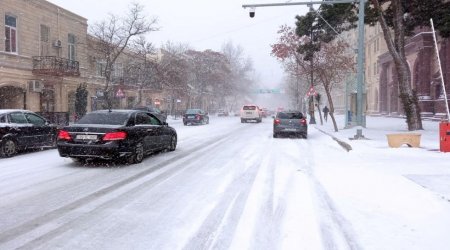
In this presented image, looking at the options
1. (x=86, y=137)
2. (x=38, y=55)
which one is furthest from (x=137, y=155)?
(x=38, y=55)

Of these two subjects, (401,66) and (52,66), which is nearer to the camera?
(401,66)

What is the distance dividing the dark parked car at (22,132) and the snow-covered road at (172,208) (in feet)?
6.75

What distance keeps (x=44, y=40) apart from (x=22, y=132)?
1897 centimetres

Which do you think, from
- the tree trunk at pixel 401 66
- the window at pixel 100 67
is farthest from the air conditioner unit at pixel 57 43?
the tree trunk at pixel 401 66

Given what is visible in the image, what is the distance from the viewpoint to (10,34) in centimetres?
2694

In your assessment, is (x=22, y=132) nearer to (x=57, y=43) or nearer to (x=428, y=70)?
(x=57, y=43)

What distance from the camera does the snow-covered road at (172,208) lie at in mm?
5078

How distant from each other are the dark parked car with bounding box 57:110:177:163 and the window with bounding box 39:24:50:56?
21.1 metres

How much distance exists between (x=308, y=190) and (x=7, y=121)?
999cm

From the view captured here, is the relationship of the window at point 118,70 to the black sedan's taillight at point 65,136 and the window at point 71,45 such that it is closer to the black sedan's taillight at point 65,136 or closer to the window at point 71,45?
the window at point 71,45

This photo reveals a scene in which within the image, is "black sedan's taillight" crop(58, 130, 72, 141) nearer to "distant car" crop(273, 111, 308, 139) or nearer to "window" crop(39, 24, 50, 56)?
"distant car" crop(273, 111, 308, 139)

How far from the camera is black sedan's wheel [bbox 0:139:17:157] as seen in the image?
43.5ft

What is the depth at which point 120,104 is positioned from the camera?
157ft

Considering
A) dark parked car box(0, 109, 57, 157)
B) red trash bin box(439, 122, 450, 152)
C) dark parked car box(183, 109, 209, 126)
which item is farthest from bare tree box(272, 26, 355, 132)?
dark parked car box(0, 109, 57, 157)
